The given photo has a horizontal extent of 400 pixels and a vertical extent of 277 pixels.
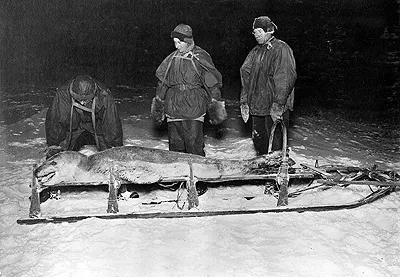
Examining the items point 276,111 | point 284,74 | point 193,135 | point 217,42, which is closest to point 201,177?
point 193,135

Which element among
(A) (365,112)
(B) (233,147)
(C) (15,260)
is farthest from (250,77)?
(A) (365,112)

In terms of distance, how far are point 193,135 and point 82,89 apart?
151 cm

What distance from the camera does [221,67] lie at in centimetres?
1320

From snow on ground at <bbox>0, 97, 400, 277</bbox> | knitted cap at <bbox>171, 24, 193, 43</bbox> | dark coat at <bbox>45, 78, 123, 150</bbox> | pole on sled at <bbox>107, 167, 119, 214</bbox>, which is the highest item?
knitted cap at <bbox>171, 24, 193, 43</bbox>

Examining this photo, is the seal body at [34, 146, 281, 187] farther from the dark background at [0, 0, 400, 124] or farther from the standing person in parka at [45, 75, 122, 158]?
the dark background at [0, 0, 400, 124]

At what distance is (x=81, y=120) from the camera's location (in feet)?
20.6

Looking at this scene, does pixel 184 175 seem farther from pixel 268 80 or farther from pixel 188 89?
pixel 268 80

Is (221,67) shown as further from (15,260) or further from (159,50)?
(15,260)

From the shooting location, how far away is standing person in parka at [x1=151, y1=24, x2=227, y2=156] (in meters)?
6.07

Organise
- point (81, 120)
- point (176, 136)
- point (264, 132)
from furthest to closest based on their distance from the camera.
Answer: point (264, 132)
point (176, 136)
point (81, 120)

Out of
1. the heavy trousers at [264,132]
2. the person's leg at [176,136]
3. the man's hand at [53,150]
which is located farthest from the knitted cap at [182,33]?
the man's hand at [53,150]

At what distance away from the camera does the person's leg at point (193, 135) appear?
20.7ft

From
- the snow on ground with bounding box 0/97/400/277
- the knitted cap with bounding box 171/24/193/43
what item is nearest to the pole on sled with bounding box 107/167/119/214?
the snow on ground with bounding box 0/97/400/277

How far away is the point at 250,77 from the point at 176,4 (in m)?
13.3
